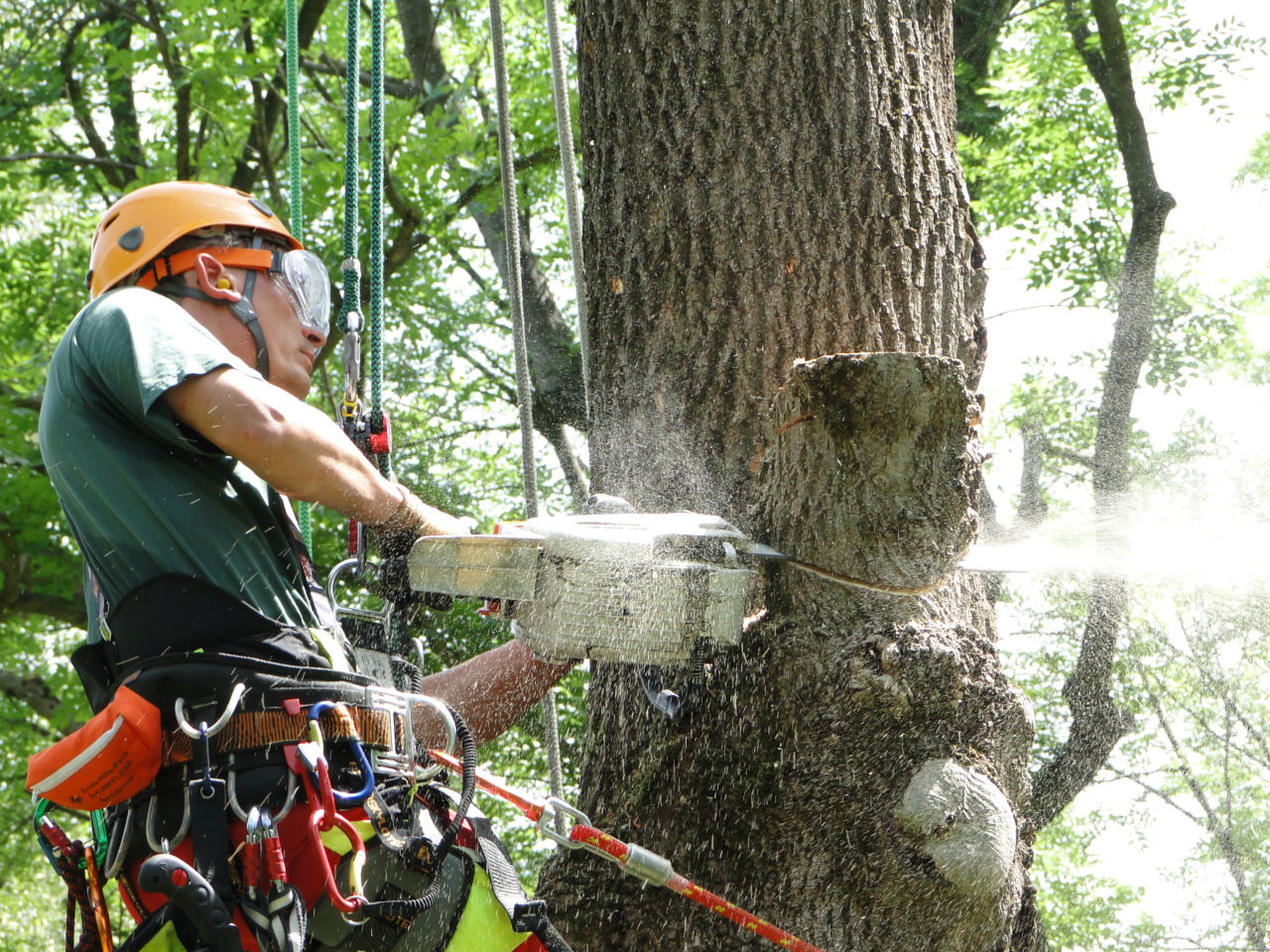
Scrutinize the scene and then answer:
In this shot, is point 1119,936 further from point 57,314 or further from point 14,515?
point 57,314

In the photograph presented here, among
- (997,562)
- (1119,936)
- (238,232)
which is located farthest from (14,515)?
(1119,936)

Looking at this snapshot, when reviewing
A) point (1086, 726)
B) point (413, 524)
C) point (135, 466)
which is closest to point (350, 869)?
point (413, 524)

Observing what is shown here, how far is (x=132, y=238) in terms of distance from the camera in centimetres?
196

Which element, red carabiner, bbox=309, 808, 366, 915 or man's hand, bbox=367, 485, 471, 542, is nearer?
red carabiner, bbox=309, 808, 366, 915

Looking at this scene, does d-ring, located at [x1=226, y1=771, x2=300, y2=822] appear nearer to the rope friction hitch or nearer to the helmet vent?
the rope friction hitch

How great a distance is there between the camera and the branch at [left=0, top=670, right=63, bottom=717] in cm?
703

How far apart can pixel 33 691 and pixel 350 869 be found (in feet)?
22.2

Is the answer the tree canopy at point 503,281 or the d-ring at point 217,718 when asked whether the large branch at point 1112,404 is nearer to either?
the tree canopy at point 503,281

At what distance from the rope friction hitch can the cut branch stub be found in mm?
558

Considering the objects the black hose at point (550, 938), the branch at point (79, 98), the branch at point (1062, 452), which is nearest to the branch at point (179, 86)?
the branch at point (79, 98)

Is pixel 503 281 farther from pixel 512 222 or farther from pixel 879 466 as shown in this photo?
pixel 879 466

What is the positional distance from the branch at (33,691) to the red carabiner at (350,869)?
6.54m

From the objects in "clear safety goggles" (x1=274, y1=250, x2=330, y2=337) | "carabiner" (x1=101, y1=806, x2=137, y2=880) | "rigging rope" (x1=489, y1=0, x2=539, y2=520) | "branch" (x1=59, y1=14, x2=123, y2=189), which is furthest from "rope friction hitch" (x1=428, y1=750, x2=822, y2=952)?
"branch" (x1=59, y1=14, x2=123, y2=189)

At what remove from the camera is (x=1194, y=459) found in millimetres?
7340
